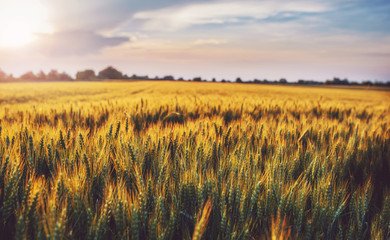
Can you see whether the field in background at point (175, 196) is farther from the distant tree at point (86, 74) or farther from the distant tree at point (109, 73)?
the distant tree at point (86, 74)

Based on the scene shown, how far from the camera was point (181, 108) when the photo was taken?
364 centimetres

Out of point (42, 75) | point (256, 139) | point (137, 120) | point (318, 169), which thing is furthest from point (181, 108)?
point (42, 75)

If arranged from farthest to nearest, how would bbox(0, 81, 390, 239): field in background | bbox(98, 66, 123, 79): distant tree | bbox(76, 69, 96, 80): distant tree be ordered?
bbox(98, 66, 123, 79): distant tree
bbox(76, 69, 96, 80): distant tree
bbox(0, 81, 390, 239): field in background

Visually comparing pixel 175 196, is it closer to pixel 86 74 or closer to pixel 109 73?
pixel 109 73

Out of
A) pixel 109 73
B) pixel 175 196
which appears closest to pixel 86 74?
pixel 109 73

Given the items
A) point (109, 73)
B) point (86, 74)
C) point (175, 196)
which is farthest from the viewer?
point (109, 73)

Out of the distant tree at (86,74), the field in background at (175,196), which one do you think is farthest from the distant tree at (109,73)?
the field in background at (175,196)

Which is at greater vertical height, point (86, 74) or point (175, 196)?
point (86, 74)

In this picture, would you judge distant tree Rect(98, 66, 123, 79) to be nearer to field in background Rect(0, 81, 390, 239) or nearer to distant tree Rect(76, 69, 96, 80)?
distant tree Rect(76, 69, 96, 80)

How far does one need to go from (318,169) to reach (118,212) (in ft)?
3.98

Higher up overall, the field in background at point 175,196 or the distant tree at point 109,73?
the distant tree at point 109,73

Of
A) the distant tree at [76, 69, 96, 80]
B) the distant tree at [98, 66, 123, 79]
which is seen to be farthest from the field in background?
the distant tree at [76, 69, 96, 80]

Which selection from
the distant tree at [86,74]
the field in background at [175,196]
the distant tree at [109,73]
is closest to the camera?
the field in background at [175,196]

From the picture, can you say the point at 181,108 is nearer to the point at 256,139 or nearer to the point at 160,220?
the point at 256,139
